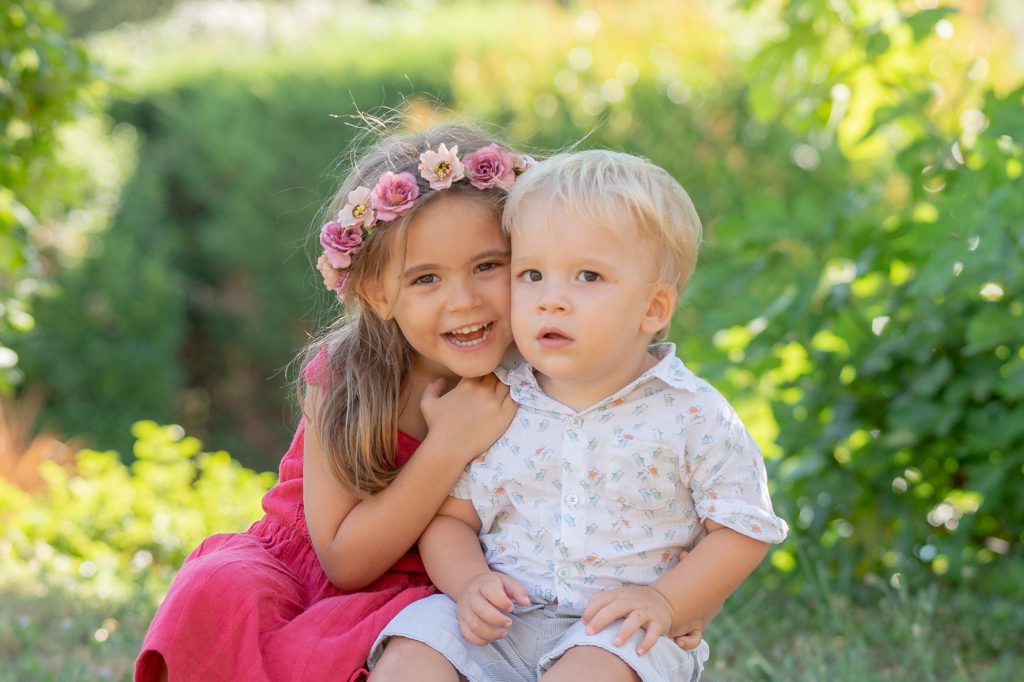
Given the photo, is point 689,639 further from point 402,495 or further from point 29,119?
point 29,119

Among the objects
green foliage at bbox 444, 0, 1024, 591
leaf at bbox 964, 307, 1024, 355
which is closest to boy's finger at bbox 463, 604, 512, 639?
green foliage at bbox 444, 0, 1024, 591

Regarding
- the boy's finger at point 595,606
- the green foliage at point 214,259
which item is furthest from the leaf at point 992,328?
the green foliage at point 214,259

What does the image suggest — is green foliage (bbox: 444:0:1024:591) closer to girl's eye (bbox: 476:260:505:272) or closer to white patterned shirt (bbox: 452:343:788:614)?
white patterned shirt (bbox: 452:343:788:614)

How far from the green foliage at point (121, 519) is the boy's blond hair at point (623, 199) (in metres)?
2.20

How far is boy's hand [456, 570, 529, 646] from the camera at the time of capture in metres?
2.08

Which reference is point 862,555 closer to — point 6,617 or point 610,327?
point 610,327

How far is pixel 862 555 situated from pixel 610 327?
1.87m

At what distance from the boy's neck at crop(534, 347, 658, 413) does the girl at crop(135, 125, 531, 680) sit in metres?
0.11

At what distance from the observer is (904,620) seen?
3.12 metres

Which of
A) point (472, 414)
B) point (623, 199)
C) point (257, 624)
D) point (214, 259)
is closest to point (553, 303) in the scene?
point (623, 199)

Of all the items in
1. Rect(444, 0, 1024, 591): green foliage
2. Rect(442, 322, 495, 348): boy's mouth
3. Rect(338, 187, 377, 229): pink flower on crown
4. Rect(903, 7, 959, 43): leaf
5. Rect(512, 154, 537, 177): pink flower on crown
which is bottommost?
Rect(444, 0, 1024, 591): green foliage

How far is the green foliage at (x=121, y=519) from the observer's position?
4059 millimetres

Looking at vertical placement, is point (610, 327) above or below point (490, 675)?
above

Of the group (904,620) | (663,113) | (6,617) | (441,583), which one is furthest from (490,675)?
(663,113)
